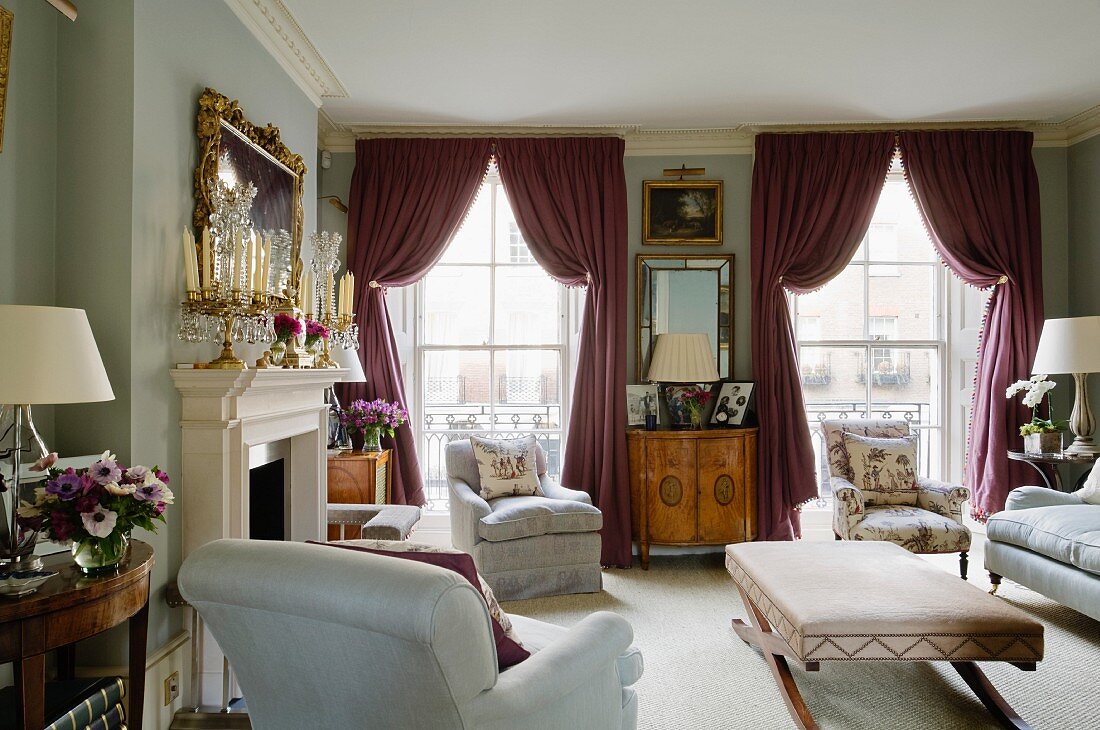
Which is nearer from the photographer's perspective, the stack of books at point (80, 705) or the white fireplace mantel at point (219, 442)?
the stack of books at point (80, 705)

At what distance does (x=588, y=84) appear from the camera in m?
3.98

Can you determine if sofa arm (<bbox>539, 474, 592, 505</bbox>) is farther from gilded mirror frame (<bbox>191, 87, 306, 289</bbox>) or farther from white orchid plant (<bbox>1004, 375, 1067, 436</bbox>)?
white orchid plant (<bbox>1004, 375, 1067, 436</bbox>)

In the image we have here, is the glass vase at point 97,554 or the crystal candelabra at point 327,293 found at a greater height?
the crystal candelabra at point 327,293

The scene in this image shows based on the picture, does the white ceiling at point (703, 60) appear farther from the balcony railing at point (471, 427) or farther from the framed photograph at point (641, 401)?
the balcony railing at point (471, 427)

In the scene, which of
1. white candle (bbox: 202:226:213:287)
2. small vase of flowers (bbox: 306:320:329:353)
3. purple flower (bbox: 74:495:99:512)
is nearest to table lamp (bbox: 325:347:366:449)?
small vase of flowers (bbox: 306:320:329:353)

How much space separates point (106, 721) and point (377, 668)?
1.09 metres

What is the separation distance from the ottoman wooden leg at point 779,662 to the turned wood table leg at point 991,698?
55 centimetres

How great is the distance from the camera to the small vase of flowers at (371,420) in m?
4.30

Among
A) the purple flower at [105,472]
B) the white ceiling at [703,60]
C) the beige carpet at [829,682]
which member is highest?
the white ceiling at [703,60]

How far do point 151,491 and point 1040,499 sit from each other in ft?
13.4

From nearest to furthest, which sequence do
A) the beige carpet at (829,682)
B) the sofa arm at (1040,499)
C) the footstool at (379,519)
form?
the beige carpet at (829,682)
the footstool at (379,519)
the sofa arm at (1040,499)

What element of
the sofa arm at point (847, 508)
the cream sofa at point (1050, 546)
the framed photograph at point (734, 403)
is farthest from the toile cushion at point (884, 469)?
the framed photograph at point (734, 403)

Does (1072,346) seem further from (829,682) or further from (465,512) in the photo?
(465,512)

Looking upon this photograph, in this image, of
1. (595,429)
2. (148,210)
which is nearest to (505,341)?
(595,429)
